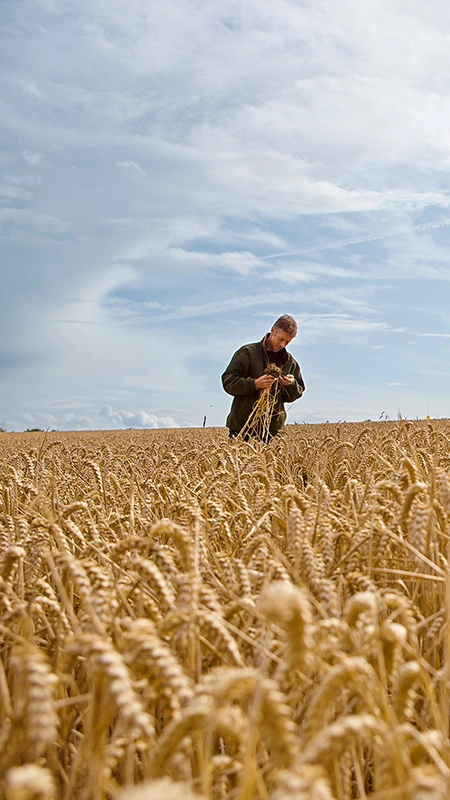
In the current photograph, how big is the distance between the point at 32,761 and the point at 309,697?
0.52 metres

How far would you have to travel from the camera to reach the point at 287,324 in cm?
716

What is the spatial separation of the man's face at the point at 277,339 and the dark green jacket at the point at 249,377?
115mm

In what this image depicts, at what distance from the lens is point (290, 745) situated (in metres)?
0.74

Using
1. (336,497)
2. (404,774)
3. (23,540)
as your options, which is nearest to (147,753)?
(404,774)

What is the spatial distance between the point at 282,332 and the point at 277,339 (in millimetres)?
130

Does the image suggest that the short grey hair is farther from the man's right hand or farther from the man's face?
the man's right hand

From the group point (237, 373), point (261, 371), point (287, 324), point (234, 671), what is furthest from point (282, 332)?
point (234, 671)

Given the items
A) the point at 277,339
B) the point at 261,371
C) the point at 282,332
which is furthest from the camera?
the point at 261,371

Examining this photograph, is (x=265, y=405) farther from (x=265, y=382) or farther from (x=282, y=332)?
(x=282, y=332)

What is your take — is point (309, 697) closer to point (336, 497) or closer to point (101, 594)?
point (101, 594)

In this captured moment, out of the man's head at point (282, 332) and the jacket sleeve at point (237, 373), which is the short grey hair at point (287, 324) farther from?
the jacket sleeve at point (237, 373)

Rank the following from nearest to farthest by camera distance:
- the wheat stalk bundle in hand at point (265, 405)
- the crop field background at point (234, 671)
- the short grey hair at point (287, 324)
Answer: the crop field background at point (234, 671)
the wheat stalk bundle in hand at point (265, 405)
the short grey hair at point (287, 324)

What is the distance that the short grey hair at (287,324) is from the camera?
7160 millimetres

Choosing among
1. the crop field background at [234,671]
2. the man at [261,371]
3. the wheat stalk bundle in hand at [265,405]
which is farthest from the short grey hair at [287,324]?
the crop field background at [234,671]
